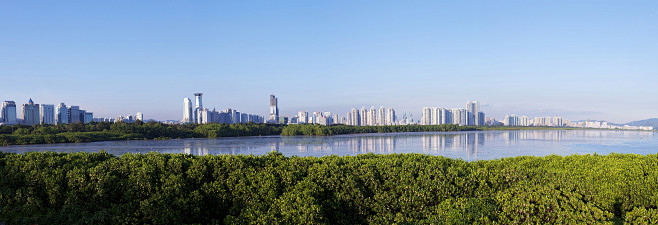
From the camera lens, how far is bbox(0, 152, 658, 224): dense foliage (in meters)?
4.31

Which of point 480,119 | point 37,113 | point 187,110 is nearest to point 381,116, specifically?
point 480,119

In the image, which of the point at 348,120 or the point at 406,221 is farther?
the point at 348,120

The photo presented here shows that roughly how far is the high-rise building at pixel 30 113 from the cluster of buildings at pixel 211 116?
3157 centimetres

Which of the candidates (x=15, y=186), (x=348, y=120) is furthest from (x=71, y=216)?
(x=348, y=120)

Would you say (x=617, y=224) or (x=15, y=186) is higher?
(x=15, y=186)

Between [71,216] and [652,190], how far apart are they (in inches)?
312

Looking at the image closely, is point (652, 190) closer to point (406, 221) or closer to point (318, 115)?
point (406, 221)

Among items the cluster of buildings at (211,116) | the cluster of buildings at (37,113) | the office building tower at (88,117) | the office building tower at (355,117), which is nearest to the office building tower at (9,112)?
the cluster of buildings at (37,113)

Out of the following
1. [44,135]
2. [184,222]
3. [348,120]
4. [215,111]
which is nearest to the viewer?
[184,222]

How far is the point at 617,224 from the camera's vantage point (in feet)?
14.2

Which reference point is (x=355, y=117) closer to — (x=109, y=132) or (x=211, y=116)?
(x=211, y=116)

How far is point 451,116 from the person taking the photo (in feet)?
397

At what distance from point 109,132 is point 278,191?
41.0 m

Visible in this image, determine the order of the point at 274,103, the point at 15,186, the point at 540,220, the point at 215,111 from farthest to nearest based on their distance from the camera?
the point at 274,103 → the point at 215,111 → the point at 15,186 → the point at 540,220
